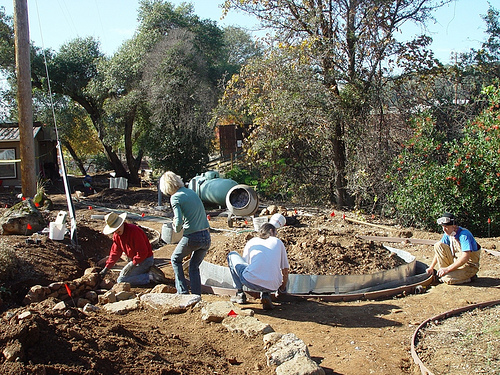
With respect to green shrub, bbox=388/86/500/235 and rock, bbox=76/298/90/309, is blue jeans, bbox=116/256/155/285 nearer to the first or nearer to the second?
rock, bbox=76/298/90/309

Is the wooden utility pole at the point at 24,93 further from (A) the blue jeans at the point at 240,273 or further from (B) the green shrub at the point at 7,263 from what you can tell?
(A) the blue jeans at the point at 240,273

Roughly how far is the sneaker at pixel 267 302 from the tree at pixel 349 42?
954 cm

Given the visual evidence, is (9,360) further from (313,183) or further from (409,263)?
(313,183)

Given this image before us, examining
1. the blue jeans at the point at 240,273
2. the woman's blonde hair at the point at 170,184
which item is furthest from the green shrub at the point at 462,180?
the woman's blonde hair at the point at 170,184

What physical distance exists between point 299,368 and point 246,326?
1003mm

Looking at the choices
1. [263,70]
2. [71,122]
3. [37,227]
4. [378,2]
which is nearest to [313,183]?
[263,70]

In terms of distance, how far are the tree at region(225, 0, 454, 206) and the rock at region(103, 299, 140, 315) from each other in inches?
406

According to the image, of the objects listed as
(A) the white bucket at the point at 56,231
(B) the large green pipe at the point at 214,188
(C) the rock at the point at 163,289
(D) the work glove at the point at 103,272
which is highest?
(B) the large green pipe at the point at 214,188

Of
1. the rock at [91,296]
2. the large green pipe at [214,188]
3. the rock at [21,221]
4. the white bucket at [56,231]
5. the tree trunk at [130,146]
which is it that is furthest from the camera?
the tree trunk at [130,146]

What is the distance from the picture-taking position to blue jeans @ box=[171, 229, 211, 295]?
5816 mm

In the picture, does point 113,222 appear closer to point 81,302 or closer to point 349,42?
point 81,302

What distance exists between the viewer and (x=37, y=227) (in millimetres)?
9414

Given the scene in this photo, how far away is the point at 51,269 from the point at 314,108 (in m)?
9.40

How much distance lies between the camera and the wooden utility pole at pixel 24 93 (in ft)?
38.2
